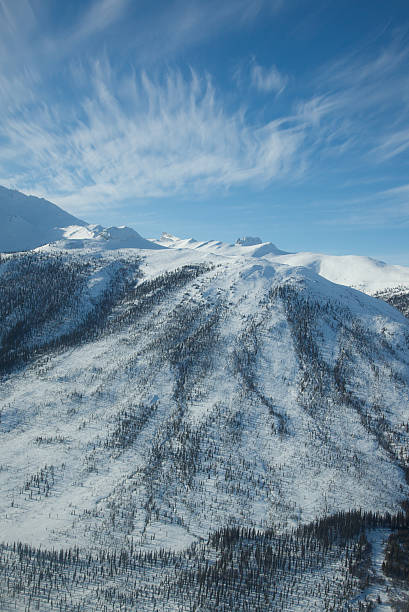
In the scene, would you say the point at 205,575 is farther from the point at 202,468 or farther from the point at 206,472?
the point at 202,468

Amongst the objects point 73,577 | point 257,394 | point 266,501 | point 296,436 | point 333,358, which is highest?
Answer: point 333,358

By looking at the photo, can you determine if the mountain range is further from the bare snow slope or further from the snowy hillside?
the bare snow slope

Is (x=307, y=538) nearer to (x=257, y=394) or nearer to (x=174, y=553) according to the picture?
(x=174, y=553)

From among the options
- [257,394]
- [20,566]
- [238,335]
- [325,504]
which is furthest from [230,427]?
[20,566]

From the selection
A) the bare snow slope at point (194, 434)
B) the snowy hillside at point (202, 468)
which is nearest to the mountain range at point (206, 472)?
the snowy hillside at point (202, 468)

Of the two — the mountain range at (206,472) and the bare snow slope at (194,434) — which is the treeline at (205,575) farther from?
the bare snow slope at (194,434)

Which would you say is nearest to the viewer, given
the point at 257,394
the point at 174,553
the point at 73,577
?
the point at 73,577
